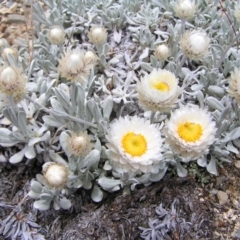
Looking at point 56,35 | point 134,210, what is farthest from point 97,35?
point 134,210

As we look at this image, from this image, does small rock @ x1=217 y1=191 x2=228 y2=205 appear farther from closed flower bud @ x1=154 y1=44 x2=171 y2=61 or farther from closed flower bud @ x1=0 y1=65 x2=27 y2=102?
closed flower bud @ x1=0 y1=65 x2=27 y2=102

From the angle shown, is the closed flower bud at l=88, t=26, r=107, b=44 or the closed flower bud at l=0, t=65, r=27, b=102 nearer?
the closed flower bud at l=0, t=65, r=27, b=102

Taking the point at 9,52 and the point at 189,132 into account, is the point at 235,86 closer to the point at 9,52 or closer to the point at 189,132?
the point at 189,132

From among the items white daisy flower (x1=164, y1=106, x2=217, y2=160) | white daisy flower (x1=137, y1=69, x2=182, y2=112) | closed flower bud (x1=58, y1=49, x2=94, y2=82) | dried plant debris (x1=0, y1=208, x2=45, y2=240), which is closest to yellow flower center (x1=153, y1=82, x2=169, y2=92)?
white daisy flower (x1=137, y1=69, x2=182, y2=112)

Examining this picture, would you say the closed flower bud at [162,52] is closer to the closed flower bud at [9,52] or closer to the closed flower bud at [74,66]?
the closed flower bud at [74,66]

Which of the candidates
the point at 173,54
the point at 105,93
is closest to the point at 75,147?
the point at 105,93

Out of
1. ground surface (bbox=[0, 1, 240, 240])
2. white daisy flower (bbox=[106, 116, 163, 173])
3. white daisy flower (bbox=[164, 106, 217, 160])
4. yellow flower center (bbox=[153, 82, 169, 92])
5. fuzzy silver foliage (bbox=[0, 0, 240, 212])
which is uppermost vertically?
yellow flower center (bbox=[153, 82, 169, 92])
